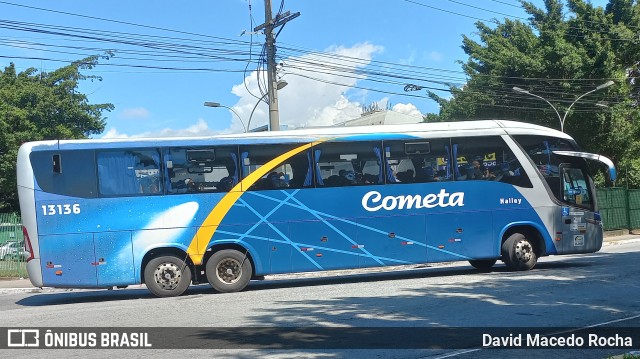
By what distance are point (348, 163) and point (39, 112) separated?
31190 millimetres

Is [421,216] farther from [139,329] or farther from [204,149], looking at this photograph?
[139,329]

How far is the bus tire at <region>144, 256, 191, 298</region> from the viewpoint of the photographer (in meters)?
12.8

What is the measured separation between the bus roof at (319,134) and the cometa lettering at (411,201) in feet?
4.34

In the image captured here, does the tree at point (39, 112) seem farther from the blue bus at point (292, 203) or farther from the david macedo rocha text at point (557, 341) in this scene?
the david macedo rocha text at point (557, 341)

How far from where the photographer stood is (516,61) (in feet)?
121

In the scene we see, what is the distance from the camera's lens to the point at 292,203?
13.4m

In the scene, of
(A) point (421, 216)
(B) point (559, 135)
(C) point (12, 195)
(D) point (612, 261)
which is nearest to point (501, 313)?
(A) point (421, 216)

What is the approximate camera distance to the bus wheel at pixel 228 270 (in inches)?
516

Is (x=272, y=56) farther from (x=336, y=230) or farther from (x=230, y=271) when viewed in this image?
(x=230, y=271)

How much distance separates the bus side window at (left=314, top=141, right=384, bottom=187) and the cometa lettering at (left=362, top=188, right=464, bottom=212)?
0.37 metres

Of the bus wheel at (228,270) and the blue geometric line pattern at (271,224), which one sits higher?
the blue geometric line pattern at (271,224)

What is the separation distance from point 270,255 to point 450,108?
30465 mm

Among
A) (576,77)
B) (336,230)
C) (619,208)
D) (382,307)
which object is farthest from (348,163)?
(576,77)

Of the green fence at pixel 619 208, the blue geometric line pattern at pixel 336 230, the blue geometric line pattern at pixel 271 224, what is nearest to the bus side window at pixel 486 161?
the blue geometric line pattern at pixel 336 230
